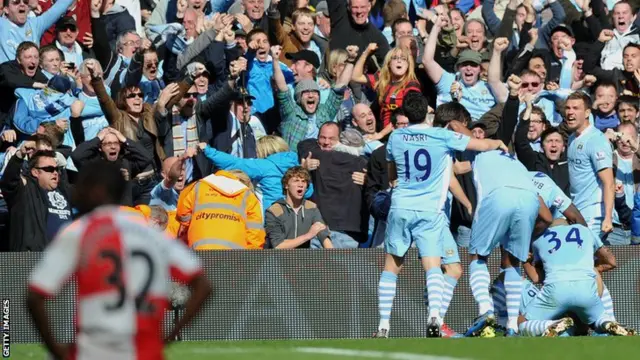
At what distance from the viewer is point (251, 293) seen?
14031 millimetres

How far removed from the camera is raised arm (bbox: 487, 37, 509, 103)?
16797 mm

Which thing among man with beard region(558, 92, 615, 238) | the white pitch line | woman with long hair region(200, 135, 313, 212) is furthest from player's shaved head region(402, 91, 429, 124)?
woman with long hair region(200, 135, 313, 212)

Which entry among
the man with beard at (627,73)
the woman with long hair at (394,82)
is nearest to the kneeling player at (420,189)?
the woman with long hair at (394,82)

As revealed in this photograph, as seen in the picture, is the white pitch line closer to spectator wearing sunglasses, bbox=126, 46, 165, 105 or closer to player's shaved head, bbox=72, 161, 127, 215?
player's shaved head, bbox=72, 161, 127, 215

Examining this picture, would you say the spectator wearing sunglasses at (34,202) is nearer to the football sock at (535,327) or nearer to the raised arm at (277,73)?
the raised arm at (277,73)

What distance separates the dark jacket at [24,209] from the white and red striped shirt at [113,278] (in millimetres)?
8336

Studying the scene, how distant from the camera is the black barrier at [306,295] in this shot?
13836 mm

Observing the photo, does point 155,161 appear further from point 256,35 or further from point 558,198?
point 558,198

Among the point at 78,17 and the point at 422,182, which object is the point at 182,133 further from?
the point at 422,182

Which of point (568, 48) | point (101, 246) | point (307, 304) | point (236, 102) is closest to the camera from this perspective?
point (101, 246)

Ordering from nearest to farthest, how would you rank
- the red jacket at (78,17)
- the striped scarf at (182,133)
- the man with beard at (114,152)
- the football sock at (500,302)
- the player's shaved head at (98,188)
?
the player's shaved head at (98,188) → the football sock at (500,302) → the man with beard at (114,152) → the striped scarf at (182,133) → the red jacket at (78,17)

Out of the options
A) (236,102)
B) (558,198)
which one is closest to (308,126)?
(236,102)

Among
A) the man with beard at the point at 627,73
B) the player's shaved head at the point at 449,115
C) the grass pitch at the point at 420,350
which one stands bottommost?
the grass pitch at the point at 420,350

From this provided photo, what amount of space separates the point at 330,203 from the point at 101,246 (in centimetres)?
929
